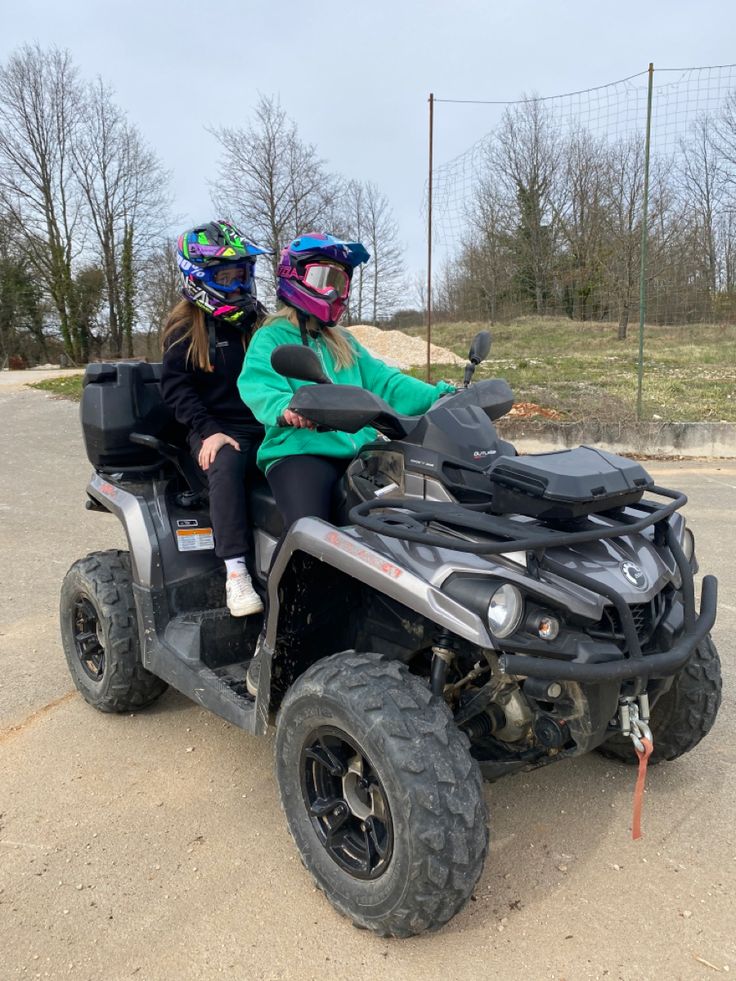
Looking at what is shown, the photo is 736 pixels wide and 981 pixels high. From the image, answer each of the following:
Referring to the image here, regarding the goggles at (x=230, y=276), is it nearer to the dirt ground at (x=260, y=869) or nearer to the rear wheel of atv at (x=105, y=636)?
the rear wheel of atv at (x=105, y=636)

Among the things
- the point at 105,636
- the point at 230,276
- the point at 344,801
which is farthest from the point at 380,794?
the point at 230,276

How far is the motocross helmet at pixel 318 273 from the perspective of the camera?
9.56 feet

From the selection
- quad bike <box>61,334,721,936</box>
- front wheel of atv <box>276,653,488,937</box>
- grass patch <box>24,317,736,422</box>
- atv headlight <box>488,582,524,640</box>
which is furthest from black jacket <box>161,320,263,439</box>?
grass patch <box>24,317,736,422</box>

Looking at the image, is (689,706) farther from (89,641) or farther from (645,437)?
(645,437)

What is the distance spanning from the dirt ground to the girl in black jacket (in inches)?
36.3

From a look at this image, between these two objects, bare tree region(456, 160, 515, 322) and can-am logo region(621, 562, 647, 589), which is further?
bare tree region(456, 160, 515, 322)

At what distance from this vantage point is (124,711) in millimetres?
3559

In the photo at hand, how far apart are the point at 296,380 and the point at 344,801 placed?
1470 millimetres

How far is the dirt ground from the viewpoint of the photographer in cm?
216

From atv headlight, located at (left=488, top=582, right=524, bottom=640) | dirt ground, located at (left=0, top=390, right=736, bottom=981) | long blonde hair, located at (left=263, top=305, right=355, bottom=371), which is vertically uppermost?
long blonde hair, located at (left=263, top=305, right=355, bottom=371)

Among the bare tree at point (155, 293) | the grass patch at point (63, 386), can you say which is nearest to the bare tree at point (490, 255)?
the grass patch at point (63, 386)

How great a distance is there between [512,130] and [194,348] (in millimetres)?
12817

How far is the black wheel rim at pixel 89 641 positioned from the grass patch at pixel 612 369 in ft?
26.9

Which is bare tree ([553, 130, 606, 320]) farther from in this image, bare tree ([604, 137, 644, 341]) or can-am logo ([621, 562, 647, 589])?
can-am logo ([621, 562, 647, 589])
